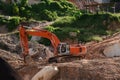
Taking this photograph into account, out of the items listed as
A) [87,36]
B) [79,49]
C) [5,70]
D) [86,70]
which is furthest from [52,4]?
[5,70]

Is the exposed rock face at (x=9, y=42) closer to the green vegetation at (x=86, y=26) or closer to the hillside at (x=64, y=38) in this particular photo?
the hillside at (x=64, y=38)

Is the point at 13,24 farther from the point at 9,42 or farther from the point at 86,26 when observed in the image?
the point at 86,26

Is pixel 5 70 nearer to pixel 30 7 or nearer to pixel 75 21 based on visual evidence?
pixel 75 21

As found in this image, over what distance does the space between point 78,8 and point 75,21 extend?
19.7ft

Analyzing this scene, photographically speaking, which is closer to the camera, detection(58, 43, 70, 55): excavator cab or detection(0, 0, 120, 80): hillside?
detection(0, 0, 120, 80): hillside

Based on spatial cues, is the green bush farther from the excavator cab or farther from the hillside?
the excavator cab

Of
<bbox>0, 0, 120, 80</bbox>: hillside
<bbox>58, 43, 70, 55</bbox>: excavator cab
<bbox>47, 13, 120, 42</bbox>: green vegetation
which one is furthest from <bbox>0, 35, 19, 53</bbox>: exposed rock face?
<bbox>58, 43, 70, 55</bbox>: excavator cab

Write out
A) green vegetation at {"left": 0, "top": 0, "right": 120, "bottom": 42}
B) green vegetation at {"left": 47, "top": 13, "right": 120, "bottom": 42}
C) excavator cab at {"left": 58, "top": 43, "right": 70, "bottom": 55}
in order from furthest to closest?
1. green vegetation at {"left": 0, "top": 0, "right": 120, "bottom": 42}
2. green vegetation at {"left": 47, "top": 13, "right": 120, "bottom": 42}
3. excavator cab at {"left": 58, "top": 43, "right": 70, "bottom": 55}

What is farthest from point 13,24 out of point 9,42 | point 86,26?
point 86,26

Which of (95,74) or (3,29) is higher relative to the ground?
(95,74)

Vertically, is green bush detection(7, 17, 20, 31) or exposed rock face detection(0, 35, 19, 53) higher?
exposed rock face detection(0, 35, 19, 53)

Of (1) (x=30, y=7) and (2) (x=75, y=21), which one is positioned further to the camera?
(1) (x=30, y=7)

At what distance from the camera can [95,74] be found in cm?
1298

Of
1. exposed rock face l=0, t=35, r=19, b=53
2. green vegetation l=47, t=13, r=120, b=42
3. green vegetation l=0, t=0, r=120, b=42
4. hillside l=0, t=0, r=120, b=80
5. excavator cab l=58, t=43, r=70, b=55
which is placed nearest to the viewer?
hillside l=0, t=0, r=120, b=80
